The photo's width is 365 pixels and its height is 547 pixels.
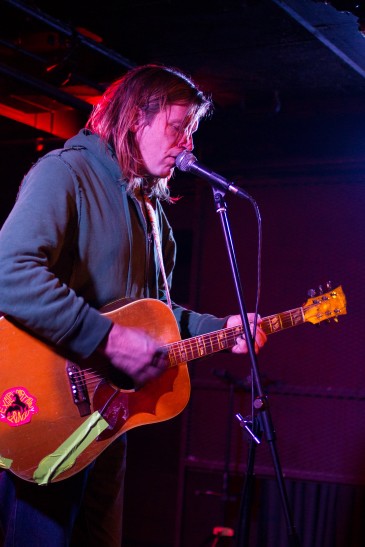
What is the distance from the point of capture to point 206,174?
253 cm

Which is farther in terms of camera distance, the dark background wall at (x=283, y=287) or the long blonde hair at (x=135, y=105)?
the dark background wall at (x=283, y=287)

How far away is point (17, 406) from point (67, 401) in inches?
6.8

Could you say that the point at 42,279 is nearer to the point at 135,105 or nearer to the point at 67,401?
the point at 67,401

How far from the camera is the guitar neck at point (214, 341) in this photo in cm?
265

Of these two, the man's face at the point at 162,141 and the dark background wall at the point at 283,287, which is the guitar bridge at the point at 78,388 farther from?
the dark background wall at the point at 283,287

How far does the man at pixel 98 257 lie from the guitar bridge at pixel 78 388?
87 millimetres

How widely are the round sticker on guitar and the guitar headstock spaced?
1.31 metres

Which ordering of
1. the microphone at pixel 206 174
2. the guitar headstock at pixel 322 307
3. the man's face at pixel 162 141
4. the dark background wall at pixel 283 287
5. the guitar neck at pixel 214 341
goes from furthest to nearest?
the dark background wall at pixel 283 287, the guitar headstock at pixel 322 307, the man's face at pixel 162 141, the guitar neck at pixel 214 341, the microphone at pixel 206 174

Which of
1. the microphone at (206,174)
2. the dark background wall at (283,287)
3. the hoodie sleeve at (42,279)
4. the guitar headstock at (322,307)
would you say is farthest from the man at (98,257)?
the dark background wall at (283,287)

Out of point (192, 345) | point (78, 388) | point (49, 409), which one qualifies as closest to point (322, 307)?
point (192, 345)

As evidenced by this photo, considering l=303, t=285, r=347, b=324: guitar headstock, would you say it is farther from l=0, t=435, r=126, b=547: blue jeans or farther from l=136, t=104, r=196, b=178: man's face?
l=0, t=435, r=126, b=547: blue jeans

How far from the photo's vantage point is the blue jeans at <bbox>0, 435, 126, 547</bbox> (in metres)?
2.24

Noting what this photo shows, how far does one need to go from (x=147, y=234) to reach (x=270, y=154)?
331cm

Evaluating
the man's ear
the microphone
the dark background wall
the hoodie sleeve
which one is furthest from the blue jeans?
the dark background wall
